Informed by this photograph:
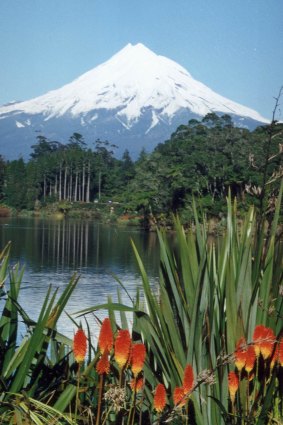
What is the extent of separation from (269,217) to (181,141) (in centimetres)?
6351

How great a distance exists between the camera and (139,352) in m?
Result: 2.33

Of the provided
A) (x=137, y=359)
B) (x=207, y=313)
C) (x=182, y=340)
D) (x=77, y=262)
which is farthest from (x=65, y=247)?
(x=137, y=359)

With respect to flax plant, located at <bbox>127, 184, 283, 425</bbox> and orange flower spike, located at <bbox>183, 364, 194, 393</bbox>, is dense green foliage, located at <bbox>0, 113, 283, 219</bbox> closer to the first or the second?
flax plant, located at <bbox>127, 184, 283, 425</bbox>

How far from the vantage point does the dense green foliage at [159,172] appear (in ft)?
177

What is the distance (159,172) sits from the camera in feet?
198

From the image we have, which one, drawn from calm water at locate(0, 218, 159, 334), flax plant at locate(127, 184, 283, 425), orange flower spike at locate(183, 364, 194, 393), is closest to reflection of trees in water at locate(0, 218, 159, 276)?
calm water at locate(0, 218, 159, 334)

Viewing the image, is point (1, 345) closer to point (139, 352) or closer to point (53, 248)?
point (139, 352)

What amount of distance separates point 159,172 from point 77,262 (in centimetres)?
2967

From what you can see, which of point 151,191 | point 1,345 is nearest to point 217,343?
point 1,345

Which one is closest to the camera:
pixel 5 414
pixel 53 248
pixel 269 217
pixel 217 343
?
pixel 5 414

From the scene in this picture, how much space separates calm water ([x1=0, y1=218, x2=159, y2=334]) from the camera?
A: 800 inches

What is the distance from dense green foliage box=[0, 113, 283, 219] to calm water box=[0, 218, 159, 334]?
3.38 meters

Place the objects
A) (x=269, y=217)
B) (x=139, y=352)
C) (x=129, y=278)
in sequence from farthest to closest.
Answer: (x=129, y=278) → (x=269, y=217) → (x=139, y=352)

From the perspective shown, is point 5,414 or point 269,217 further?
point 269,217
